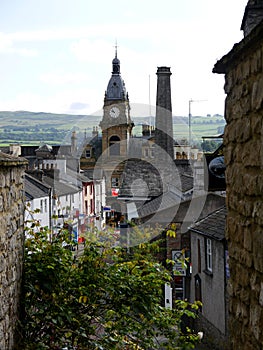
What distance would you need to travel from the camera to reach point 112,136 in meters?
93.8

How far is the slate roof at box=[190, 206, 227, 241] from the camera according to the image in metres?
18.0

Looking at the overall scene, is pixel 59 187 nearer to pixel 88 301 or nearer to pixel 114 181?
pixel 88 301

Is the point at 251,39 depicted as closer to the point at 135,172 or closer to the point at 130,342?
the point at 130,342

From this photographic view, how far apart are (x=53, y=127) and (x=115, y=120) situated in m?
37.3

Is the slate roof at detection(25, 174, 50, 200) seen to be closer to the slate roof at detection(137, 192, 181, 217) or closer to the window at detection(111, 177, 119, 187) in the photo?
the slate roof at detection(137, 192, 181, 217)

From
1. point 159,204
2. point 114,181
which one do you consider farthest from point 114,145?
point 159,204

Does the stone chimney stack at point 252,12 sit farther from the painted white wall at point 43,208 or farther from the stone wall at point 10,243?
the painted white wall at point 43,208

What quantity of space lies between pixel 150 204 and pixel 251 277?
2526 cm

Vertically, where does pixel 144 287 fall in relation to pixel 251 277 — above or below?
below

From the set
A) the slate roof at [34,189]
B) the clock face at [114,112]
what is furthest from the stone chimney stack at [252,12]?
the clock face at [114,112]

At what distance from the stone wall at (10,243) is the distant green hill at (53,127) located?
6960 centimetres

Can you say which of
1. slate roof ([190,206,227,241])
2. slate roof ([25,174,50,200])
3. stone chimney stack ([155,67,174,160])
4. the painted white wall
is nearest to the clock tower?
stone chimney stack ([155,67,174,160])

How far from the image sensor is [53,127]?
128 m

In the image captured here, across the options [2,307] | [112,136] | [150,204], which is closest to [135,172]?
[150,204]
